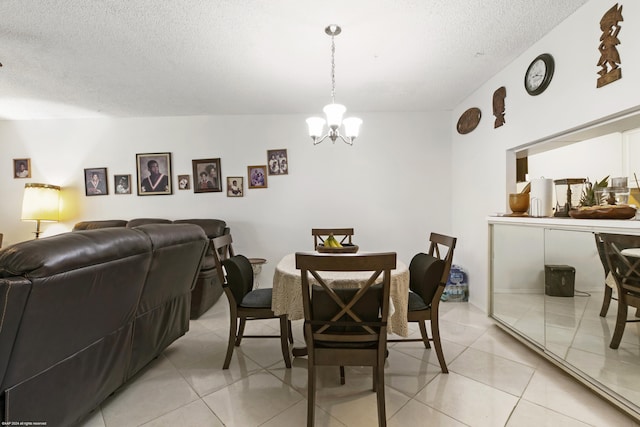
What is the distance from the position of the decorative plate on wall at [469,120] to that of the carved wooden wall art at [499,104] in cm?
31

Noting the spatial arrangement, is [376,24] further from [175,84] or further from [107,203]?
[107,203]

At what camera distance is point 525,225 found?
217 cm

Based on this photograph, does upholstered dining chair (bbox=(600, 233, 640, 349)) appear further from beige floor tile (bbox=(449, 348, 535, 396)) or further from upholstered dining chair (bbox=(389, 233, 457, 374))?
upholstered dining chair (bbox=(389, 233, 457, 374))

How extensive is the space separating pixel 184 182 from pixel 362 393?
365 cm

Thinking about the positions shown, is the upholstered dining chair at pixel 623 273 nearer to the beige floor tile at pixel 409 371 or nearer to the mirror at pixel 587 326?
the mirror at pixel 587 326

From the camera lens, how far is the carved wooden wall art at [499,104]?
2.75 meters

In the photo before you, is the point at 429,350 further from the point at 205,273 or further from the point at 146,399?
the point at 205,273

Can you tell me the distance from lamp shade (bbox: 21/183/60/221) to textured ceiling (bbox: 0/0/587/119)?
42.6 inches

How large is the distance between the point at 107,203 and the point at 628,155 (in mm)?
6696

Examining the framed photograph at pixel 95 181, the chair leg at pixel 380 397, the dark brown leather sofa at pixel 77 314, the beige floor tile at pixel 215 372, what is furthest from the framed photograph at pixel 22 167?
the chair leg at pixel 380 397

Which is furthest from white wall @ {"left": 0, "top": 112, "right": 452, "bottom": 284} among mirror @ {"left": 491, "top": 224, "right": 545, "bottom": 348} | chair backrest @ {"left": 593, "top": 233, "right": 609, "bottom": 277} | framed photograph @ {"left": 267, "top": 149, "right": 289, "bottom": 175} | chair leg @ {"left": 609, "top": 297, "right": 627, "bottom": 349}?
chair leg @ {"left": 609, "top": 297, "right": 627, "bottom": 349}

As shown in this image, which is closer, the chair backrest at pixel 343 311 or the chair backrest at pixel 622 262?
the chair backrest at pixel 343 311

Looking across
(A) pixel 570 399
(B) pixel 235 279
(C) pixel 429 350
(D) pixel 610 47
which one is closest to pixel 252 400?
(B) pixel 235 279

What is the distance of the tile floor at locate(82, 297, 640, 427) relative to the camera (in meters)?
1.46
